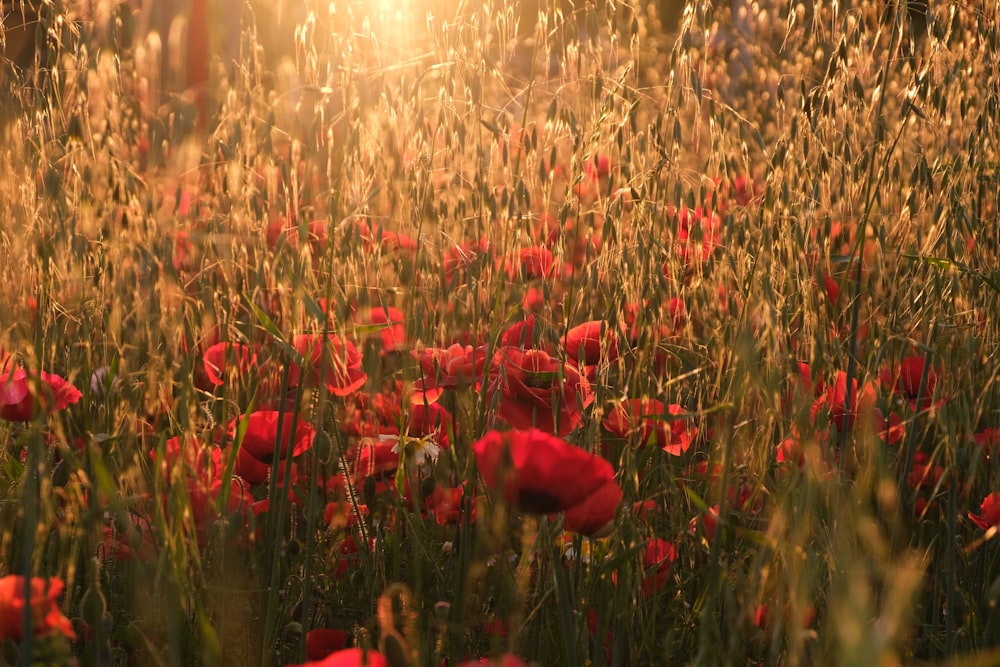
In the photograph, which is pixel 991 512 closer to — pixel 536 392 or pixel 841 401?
pixel 841 401

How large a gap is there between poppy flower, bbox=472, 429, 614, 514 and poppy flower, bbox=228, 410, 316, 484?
294 millimetres

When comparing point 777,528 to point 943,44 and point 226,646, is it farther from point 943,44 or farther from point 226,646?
point 943,44

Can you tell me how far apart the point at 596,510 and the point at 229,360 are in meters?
0.40

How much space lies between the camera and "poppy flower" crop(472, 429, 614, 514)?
0.59 m

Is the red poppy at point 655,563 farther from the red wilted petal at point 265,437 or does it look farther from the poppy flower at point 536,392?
the red wilted petal at point 265,437

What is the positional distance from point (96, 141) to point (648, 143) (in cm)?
57

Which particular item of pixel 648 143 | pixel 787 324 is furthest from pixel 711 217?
pixel 787 324

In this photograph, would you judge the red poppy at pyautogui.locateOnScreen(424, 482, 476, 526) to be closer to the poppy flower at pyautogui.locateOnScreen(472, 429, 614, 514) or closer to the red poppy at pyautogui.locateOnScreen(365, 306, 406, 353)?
the red poppy at pyautogui.locateOnScreen(365, 306, 406, 353)

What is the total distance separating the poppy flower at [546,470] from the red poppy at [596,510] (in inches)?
0.6

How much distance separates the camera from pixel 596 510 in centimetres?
63

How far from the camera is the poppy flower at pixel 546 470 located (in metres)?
0.59

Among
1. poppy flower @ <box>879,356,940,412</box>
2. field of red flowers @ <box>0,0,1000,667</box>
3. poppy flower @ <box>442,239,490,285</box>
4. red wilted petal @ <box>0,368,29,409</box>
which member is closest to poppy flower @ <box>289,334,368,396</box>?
field of red flowers @ <box>0,0,1000,667</box>

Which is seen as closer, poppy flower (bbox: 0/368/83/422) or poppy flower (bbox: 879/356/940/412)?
poppy flower (bbox: 0/368/83/422)

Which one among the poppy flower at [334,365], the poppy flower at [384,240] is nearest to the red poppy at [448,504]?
the poppy flower at [334,365]
